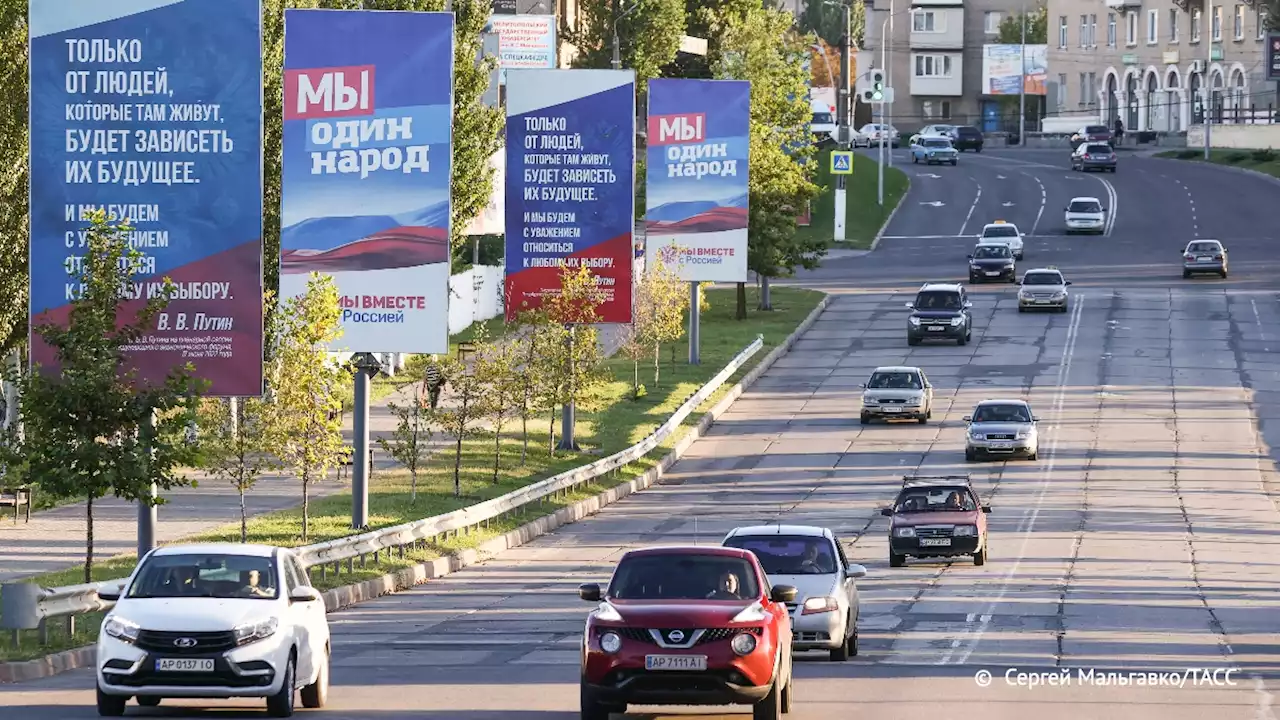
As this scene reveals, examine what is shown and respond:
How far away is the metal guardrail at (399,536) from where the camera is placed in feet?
76.8

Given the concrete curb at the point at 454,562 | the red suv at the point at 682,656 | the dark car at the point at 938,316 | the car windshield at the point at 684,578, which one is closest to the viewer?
the red suv at the point at 682,656

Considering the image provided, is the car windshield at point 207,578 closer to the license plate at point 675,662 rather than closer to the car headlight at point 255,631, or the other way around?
the car headlight at point 255,631

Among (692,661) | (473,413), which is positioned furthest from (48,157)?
(473,413)

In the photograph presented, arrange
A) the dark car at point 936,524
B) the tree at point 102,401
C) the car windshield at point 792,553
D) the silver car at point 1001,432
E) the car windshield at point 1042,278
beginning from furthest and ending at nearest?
1. the car windshield at point 1042,278
2. the silver car at point 1001,432
3. the dark car at point 936,524
4. the tree at point 102,401
5. the car windshield at point 792,553

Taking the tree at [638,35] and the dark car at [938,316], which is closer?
the dark car at [938,316]

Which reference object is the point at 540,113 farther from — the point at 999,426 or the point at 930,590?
the point at 930,590

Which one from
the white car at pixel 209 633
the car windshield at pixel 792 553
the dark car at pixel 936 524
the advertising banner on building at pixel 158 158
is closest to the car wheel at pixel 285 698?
the white car at pixel 209 633

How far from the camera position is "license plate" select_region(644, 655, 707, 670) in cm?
1780

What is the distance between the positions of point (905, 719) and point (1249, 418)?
43.4 meters

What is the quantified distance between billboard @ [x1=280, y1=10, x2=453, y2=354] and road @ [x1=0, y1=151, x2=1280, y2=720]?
17.0 ft

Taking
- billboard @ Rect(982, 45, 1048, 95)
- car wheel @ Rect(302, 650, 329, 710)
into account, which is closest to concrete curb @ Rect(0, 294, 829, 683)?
car wheel @ Rect(302, 650, 329, 710)

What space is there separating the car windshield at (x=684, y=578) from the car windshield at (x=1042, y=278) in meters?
63.8

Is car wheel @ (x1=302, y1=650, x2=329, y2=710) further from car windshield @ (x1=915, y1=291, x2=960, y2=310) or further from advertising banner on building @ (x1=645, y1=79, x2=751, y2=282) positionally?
car windshield @ (x1=915, y1=291, x2=960, y2=310)

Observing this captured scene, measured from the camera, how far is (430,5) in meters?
55.7
